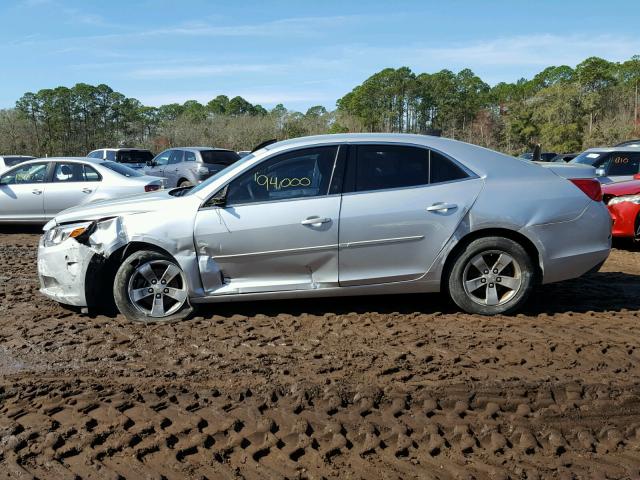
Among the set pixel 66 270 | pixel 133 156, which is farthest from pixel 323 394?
pixel 133 156

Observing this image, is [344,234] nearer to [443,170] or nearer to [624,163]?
[443,170]

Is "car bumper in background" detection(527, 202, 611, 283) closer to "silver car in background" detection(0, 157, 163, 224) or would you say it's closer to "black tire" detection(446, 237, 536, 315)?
"black tire" detection(446, 237, 536, 315)

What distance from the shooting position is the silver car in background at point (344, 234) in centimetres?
548

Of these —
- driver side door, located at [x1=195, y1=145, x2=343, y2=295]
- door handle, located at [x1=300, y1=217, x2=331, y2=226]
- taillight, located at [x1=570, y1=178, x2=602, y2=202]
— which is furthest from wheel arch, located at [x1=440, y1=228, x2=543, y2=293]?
door handle, located at [x1=300, y1=217, x2=331, y2=226]

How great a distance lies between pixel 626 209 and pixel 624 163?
9.44 feet

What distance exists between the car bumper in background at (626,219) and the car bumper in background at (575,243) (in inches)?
168

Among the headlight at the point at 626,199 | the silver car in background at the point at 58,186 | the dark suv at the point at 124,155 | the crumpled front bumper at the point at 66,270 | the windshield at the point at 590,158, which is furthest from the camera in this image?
the dark suv at the point at 124,155

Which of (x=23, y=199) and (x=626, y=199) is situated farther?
(x=23, y=199)

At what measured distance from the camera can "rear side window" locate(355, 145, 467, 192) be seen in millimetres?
5645

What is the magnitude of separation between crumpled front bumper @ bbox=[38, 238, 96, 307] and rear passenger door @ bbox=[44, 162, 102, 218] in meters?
6.11

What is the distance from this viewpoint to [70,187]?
1187 cm

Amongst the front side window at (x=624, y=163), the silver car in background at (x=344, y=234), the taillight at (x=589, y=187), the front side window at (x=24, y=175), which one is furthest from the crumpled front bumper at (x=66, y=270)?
the front side window at (x=624, y=163)

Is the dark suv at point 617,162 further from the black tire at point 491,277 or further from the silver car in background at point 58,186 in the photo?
the silver car in background at point 58,186

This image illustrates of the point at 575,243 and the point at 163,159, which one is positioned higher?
the point at 163,159
